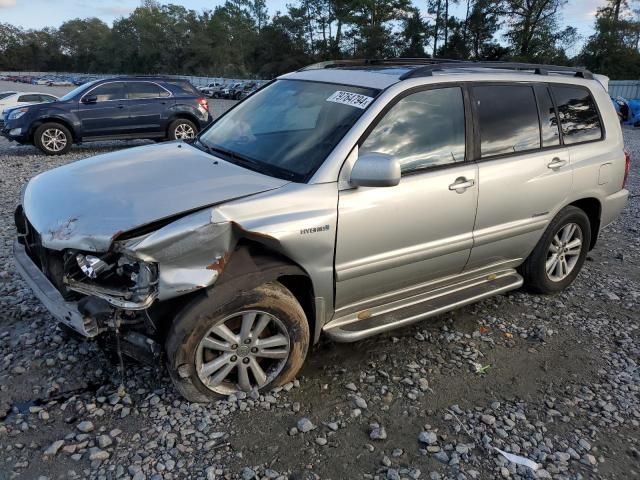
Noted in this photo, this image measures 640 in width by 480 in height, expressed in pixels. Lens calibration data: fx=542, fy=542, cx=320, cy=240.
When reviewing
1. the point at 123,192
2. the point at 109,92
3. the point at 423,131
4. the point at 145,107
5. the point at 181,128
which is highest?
the point at 423,131

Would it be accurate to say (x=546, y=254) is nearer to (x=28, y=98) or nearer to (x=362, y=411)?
(x=362, y=411)

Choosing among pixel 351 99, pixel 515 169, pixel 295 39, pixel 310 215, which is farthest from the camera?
pixel 295 39

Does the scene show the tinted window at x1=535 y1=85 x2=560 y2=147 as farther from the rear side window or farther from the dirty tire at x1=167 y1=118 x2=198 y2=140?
the rear side window

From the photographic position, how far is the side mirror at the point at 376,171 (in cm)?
304

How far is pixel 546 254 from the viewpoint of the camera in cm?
454

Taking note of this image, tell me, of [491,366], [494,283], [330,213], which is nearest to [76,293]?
[330,213]

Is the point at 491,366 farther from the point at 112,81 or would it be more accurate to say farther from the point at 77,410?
the point at 112,81

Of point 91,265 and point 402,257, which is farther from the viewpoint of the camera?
point 402,257

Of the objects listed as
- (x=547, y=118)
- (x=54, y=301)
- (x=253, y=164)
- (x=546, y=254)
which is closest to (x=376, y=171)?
(x=253, y=164)

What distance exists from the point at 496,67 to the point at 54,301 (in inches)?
140

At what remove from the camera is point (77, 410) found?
9.79 ft

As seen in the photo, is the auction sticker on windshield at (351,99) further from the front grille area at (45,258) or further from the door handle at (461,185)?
the front grille area at (45,258)

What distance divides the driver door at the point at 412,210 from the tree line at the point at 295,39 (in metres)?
48.7

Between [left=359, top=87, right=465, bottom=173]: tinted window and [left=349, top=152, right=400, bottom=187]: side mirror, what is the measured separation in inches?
9.6
